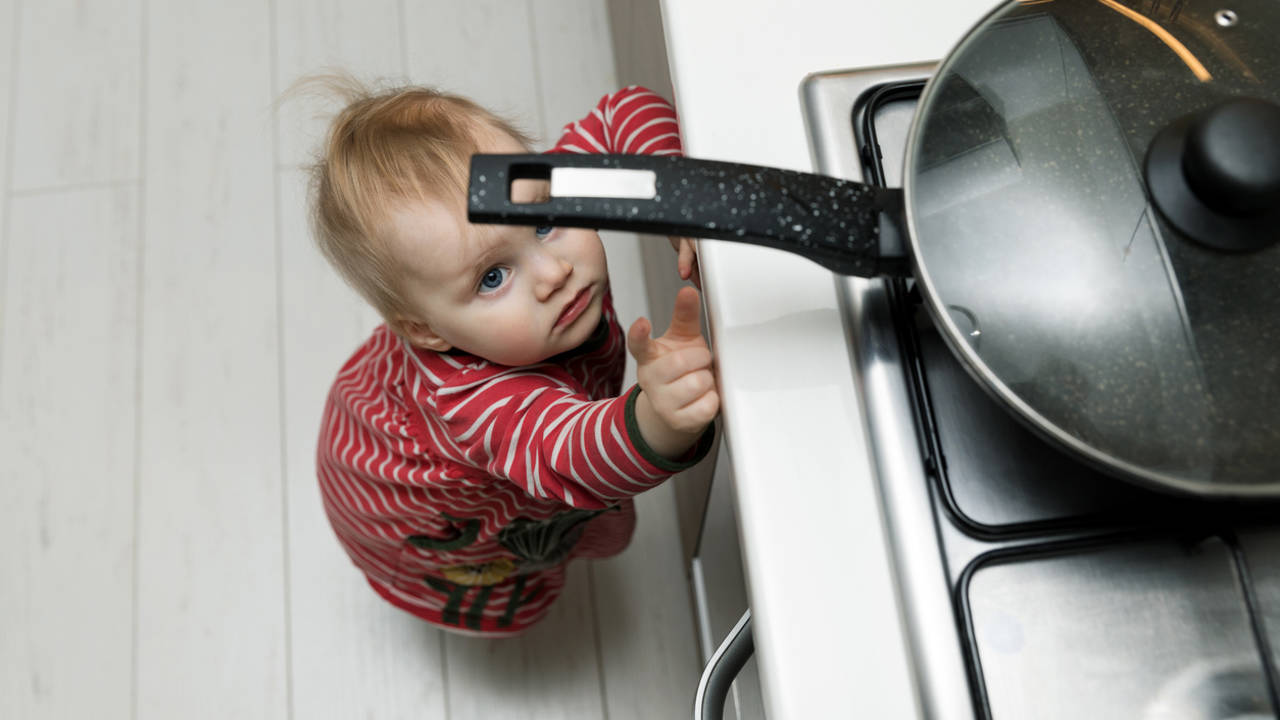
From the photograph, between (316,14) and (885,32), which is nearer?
(885,32)

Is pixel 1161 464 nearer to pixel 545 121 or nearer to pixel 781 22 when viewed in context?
pixel 781 22

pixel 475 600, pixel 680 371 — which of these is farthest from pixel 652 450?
pixel 475 600

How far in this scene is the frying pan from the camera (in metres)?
0.41

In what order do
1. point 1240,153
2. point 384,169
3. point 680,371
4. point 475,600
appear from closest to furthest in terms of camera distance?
point 1240,153
point 680,371
point 384,169
point 475,600

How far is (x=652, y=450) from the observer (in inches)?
21.9

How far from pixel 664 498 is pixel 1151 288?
3.03ft

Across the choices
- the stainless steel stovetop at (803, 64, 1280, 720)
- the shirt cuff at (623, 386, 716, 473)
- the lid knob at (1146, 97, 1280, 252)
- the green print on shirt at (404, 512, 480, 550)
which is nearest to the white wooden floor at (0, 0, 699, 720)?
the green print on shirt at (404, 512, 480, 550)

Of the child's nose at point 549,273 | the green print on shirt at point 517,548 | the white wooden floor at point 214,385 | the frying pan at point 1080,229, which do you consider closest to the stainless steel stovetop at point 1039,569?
the frying pan at point 1080,229

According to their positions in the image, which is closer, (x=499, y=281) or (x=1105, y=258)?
(x=1105, y=258)

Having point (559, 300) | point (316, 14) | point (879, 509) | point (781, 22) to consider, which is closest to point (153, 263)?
point (316, 14)

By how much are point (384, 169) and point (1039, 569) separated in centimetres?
44

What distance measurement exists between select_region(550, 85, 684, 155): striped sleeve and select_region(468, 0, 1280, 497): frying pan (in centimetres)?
30

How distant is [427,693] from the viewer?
1234 mm

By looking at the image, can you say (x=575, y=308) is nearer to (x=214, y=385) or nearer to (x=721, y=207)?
(x=721, y=207)
